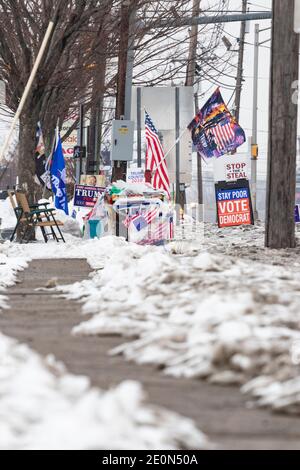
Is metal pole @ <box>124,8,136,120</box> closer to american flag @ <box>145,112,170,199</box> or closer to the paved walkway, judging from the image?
american flag @ <box>145,112,170,199</box>

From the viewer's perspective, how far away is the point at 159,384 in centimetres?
477

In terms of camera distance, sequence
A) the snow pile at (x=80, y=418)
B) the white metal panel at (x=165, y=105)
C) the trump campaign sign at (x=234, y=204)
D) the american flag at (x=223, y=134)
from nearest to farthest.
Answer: the snow pile at (x=80, y=418) < the white metal panel at (x=165, y=105) < the trump campaign sign at (x=234, y=204) < the american flag at (x=223, y=134)

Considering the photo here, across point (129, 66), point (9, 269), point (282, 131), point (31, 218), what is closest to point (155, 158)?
point (129, 66)

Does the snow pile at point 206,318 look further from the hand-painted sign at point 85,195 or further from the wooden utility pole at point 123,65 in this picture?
the wooden utility pole at point 123,65

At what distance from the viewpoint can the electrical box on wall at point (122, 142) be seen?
21031 mm

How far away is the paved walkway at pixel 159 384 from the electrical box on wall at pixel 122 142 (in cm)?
1360


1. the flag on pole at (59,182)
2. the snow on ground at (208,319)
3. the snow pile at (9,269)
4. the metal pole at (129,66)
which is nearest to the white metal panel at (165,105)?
the metal pole at (129,66)

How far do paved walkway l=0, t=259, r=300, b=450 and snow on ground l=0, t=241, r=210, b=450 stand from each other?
0.15 meters

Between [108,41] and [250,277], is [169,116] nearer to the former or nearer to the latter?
[108,41]

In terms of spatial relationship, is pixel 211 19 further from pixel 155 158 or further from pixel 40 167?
pixel 40 167

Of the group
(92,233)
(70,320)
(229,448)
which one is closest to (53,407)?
(229,448)

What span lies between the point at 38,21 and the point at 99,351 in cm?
1707

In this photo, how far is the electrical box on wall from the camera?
69.0 feet
